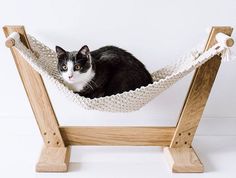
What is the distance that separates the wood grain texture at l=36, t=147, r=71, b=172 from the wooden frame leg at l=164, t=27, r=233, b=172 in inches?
16.9

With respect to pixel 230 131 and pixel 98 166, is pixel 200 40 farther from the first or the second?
pixel 98 166

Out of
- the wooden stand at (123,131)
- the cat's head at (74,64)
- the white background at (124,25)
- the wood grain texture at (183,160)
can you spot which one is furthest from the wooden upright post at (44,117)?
the wood grain texture at (183,160)

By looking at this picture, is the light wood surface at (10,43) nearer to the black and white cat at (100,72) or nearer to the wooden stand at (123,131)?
the wooden stand at (123,131)

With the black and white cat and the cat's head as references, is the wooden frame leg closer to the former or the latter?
the black and white cat

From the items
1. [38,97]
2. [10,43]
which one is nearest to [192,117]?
[38,97]

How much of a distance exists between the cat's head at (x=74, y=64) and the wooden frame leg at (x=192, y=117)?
0.43m

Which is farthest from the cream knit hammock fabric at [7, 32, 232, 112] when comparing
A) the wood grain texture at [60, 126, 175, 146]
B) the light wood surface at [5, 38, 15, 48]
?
the wood grain texture at [60, 126, 175, 146]

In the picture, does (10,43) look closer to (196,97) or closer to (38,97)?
(38,97)

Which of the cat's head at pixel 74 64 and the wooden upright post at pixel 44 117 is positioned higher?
the cat's head at pixel 74 64

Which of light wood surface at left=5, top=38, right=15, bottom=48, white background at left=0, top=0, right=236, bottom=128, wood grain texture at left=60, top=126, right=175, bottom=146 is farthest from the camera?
white background at left=0, top=0, right=236, bottom=128

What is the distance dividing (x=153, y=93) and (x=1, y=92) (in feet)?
2.73

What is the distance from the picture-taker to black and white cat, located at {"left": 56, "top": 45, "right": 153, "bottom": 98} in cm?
165

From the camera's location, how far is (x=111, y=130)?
70.2 inches

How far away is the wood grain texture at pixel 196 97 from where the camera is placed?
5.40 feet
